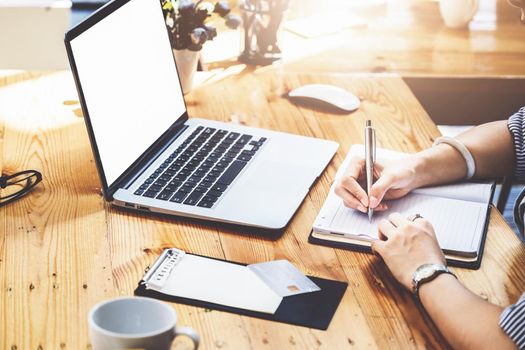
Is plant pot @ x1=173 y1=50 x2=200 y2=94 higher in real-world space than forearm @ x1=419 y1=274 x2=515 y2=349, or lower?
higher

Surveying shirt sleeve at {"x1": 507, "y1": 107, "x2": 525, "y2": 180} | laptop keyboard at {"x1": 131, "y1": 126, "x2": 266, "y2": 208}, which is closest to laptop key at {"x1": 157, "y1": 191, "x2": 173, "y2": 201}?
laptop keyboard at {"x1": 131, "y1": 126, "x2": 266, "y2": 208}

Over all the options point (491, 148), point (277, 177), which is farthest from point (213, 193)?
point (491, 148)

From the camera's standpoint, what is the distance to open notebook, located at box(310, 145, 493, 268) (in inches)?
44.5

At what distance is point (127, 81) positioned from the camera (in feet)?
4.22

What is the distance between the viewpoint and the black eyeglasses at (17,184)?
125 centimetres

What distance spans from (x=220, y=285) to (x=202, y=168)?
1.10 feet

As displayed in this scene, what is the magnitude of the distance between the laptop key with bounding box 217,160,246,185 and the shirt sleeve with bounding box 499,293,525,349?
1.80 ft

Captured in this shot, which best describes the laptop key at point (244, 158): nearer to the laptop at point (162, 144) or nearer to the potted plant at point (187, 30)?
the laptop at point (162, 144)

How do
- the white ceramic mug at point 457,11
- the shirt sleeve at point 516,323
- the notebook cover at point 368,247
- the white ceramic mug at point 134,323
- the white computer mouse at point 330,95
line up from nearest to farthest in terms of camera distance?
1. the white ceramic mug at point 134,323
2. the shirt sleeve at point 516,323
3. the notebook cover at point 368,247
4. the white computer mouse at point 330,95
5. the white ceramic mug at point 457,11

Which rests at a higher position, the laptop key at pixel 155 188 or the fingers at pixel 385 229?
the laptop key at pixel 155 188

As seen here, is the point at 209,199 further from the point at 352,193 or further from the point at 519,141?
the point at 519,141

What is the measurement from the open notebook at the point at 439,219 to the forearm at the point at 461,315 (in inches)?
4.5

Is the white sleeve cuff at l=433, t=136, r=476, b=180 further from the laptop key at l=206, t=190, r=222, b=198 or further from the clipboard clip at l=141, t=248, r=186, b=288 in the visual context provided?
the clipboard clip at l=141, t=248, r=186, b=288

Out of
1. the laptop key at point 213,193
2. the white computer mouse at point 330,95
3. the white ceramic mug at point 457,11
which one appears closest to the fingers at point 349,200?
the laptop key at point 213,193
